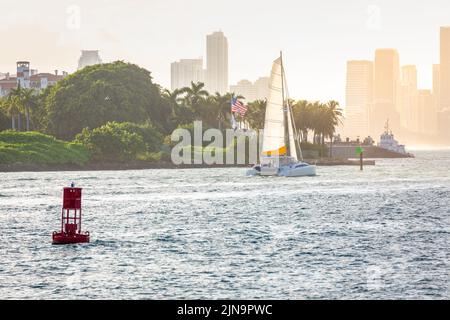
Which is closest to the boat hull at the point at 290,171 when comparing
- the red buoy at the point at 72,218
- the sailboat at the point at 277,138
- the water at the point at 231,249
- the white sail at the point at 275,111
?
the sailboat at the point at 277,138

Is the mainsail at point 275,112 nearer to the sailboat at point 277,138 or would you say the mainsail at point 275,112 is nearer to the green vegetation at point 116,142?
the sailboat at point 277,138

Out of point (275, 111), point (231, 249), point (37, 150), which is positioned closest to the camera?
point (231, 249)

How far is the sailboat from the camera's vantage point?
139 meters

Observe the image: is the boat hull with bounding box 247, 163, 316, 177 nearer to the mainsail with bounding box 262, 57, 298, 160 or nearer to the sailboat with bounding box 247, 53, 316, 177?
the sailboat with bounding box 247, 53, 316, 177

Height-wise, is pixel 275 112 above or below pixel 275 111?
below

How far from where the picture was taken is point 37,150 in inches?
7003

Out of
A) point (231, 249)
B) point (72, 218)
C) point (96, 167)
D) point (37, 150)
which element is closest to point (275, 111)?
point (96, 167)

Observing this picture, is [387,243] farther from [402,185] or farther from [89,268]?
[402,185]

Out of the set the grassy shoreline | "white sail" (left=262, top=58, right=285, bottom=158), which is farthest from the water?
the grassy shoreline

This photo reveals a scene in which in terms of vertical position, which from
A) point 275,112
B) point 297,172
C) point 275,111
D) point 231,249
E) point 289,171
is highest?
point 275,111

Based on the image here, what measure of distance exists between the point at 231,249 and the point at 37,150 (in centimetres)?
13380

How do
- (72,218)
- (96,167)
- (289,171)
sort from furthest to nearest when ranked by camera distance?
(96,167) < (289,171) < (72,218)

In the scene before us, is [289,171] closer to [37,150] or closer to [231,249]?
[37,150]

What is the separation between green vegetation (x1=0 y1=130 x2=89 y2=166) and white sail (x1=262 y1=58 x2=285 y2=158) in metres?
54.4
